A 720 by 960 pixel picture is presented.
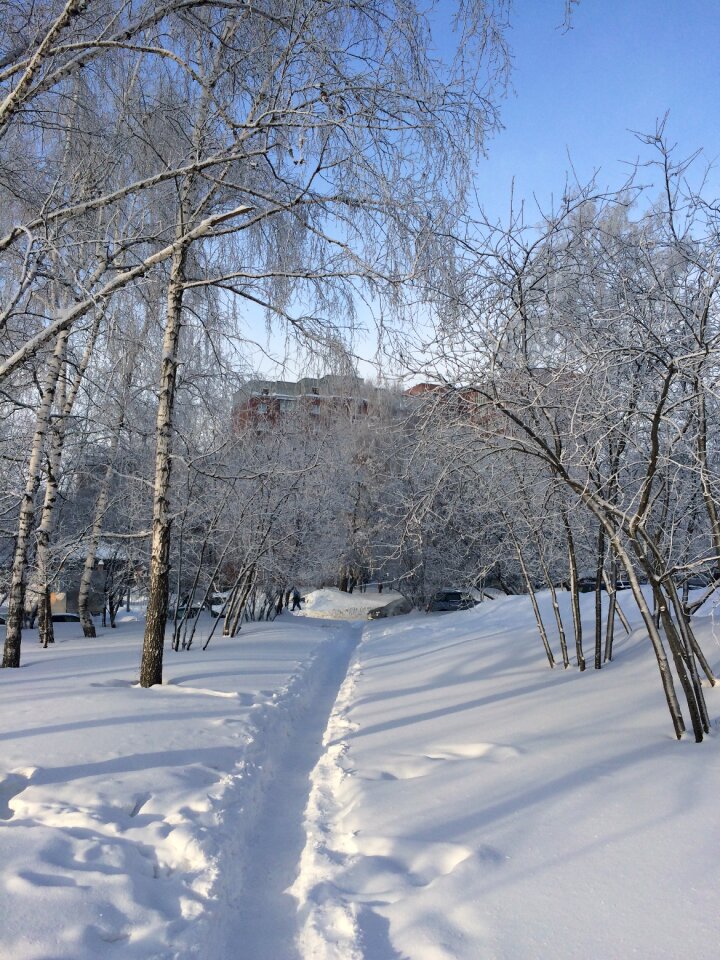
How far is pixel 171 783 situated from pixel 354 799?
131 cm

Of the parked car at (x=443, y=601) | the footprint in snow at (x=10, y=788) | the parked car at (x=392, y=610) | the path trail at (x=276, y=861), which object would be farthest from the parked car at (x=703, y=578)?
the parked car at (x=392, y=610)

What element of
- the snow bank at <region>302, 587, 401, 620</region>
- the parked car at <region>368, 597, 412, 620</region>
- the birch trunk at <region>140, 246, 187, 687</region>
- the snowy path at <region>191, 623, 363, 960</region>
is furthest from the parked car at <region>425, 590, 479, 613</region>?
the snowy path at <region>191, 623, 363, 960</region>

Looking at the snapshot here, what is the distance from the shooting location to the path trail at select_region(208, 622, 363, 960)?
10.3 feet

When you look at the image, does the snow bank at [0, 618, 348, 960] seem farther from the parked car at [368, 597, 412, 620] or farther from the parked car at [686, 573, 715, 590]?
the parked car at [368, 597, 412, 620]

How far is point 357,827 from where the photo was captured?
427 centimetres

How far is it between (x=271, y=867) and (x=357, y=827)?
612 mm

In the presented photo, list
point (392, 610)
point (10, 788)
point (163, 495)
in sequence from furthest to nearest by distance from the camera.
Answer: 1. point (392, 610)
2. point (163, 495)
3. point (10, 788)

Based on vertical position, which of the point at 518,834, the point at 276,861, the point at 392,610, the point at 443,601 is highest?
the point at 518,834

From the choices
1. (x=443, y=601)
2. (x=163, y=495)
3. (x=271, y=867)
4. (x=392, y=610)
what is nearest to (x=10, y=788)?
(x=271, y=867)

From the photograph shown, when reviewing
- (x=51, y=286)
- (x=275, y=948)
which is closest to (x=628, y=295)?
(x=275, y=948)

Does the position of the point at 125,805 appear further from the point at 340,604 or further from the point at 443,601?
the point at 340,604

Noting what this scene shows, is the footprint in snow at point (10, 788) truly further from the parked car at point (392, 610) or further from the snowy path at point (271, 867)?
the parked car at point (392, 610)

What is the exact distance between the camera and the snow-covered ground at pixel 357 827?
2.92 metres

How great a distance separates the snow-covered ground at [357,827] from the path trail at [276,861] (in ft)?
0.06
